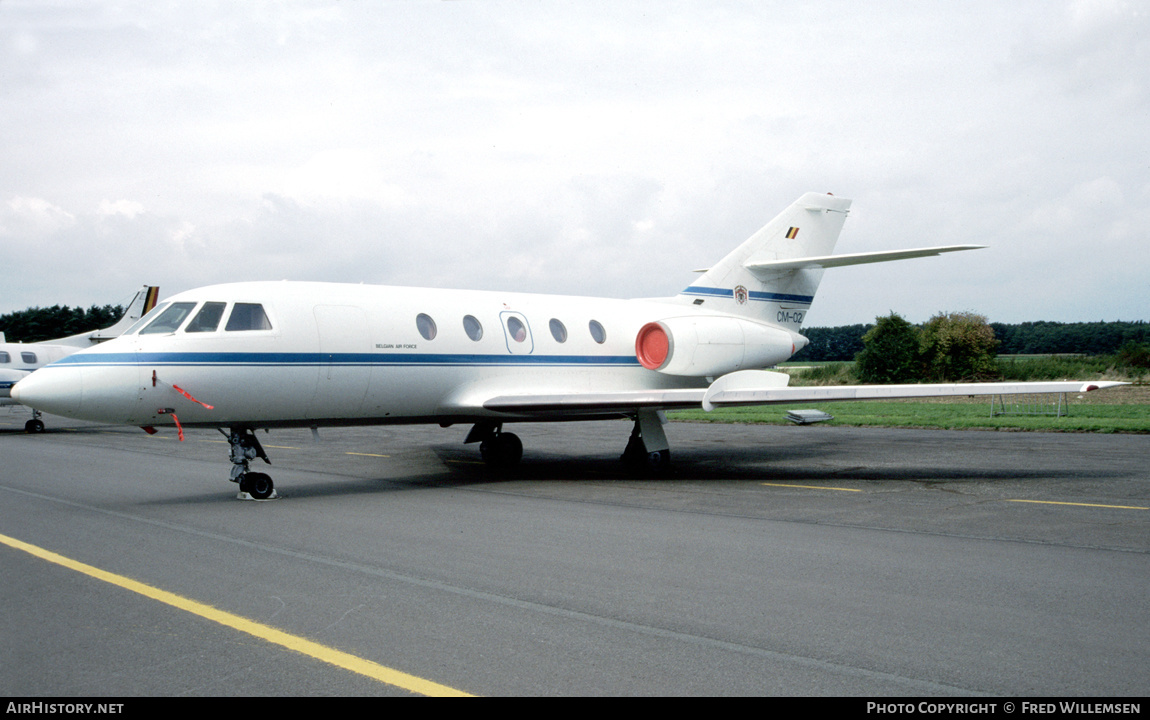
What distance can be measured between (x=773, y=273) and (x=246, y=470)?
1055cm

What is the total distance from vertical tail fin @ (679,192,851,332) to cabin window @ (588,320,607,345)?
263cm

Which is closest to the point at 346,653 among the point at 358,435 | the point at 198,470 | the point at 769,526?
the point at 769,526

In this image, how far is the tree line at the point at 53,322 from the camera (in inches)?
3334

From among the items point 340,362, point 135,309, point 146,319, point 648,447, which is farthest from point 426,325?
point 135,309

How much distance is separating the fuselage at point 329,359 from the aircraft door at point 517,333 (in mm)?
23

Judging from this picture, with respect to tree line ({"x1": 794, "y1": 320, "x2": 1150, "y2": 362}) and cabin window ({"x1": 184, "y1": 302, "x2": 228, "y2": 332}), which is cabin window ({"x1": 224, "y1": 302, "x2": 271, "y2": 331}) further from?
tree line ({"x1": 794, "y1": 320, "x2": 1150, "y2": 362})

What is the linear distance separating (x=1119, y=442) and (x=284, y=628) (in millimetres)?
17206

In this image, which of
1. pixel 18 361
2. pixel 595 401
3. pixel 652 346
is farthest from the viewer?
pixel 18 361

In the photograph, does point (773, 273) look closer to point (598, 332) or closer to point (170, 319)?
point (598, 332)

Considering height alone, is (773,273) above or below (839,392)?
above

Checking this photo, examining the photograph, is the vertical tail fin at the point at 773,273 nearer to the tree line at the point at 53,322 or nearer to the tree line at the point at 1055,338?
the tree line at the point at 1055,338

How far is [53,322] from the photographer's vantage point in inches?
3423

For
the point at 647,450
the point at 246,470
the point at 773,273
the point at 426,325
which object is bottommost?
the point at 647,450

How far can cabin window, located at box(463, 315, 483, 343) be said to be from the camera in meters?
13.2
